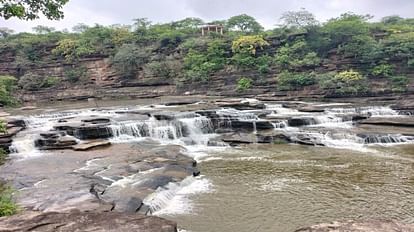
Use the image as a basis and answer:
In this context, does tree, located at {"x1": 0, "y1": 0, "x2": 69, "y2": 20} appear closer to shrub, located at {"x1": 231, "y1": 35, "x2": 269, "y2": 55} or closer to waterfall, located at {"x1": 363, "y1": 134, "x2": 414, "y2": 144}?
waterfall, located at {"x1": 363, "y1": 134, "x2": 414, "y2": 144}

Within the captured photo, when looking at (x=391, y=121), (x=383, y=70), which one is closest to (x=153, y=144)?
(x=391, y=121)

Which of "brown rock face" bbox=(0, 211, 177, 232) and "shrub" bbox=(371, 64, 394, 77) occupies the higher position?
→ "shrub" bbox=(371, 64, 394, 77)

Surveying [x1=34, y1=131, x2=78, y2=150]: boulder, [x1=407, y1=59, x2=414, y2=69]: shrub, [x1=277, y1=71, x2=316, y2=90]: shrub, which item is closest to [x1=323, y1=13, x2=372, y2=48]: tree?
[x1=407, y1=59, x2=414, y2=69]: shrub

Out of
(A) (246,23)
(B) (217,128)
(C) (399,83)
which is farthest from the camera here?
(A) (246,23)

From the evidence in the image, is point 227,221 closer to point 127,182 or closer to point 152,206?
point 152,206

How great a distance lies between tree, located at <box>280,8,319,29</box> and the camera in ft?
122

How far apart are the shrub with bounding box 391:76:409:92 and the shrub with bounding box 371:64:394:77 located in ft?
2.91

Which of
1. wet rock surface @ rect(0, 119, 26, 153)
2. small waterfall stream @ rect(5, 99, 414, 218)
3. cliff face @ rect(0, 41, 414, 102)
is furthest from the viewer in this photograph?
cliff face @ rect(0, 41, 414, 102)

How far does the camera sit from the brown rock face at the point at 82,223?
4.07m

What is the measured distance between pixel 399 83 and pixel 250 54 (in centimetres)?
1248

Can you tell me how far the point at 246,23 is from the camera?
45594mm

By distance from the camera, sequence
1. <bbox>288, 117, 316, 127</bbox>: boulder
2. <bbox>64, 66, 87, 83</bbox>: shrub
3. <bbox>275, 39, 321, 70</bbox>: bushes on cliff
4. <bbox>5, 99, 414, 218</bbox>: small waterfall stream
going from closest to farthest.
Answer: <bbox>5, 99, 414, 218</bbox>: small waterfall stream < <bbox>288, 117, 316, 127</bbox>: boulder < <bbox>275, 39, 321, 70</bbox>: bushes on cliff < <bbox>64, 66, 87, 83</bbox>: shrub

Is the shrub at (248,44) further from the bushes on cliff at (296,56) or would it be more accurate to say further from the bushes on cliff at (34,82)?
the bushes on cliff at (34,82)

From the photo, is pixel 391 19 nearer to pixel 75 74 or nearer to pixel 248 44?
pixel 248 44
